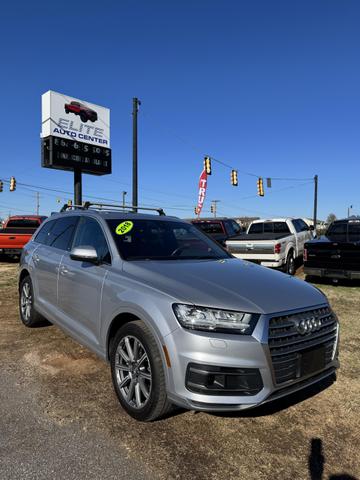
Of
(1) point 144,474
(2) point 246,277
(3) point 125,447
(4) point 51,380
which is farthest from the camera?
(4) point 51,380

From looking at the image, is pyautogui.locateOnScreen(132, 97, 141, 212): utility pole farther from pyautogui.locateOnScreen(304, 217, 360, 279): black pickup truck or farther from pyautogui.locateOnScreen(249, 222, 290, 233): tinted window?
pyautogui.locateOnScreen(304, 217, 360, 279): black pickup truck

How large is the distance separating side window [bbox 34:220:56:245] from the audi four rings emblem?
12.7 feet

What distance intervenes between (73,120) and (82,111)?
A: 3.23ft

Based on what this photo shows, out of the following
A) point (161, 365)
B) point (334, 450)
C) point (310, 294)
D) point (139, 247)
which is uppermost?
point (139, 247)

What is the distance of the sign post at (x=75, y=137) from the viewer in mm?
16906

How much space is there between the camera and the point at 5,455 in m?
2.74

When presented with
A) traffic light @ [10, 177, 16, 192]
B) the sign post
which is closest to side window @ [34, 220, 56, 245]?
the sign post

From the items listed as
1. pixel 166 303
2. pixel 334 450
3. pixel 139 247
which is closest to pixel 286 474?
pixel 334 450

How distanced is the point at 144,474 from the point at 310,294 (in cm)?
194

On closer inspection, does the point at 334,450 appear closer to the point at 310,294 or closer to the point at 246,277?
the point at 310,294

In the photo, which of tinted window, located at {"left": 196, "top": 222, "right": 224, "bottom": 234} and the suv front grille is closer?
the suv front grille

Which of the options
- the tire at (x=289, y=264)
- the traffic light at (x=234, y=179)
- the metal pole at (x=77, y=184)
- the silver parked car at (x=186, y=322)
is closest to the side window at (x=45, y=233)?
the silver parked car at (x=186, y=322)

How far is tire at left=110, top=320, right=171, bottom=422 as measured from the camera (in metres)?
2.96

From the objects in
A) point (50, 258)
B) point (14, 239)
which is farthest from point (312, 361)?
point (14, 239)
